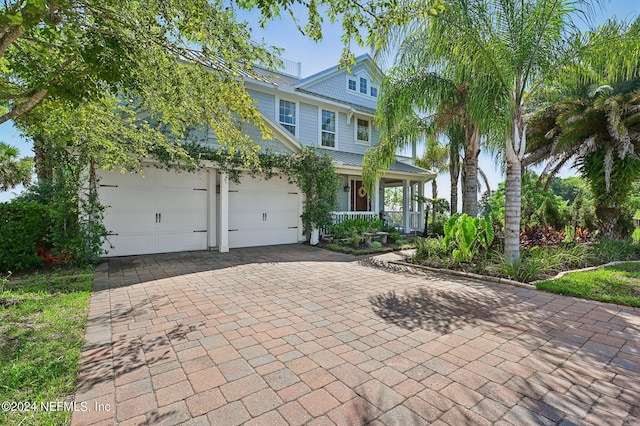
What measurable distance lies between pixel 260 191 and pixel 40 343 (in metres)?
7.51

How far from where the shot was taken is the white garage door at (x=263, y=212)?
986 cm

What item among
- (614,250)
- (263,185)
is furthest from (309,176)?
(614,250)

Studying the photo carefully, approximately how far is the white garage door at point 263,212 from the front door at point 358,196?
4568mm

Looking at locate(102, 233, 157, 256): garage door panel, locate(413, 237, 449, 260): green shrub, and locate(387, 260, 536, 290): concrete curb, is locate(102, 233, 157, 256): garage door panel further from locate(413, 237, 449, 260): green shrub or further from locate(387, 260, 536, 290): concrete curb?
locate(413, 237, 449, 260): green shrub

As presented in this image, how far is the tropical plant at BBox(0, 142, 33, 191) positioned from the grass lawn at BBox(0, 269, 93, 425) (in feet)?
26.4

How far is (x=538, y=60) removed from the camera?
6.11m

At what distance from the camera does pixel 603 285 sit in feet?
17.1

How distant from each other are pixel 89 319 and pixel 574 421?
4.89 metres

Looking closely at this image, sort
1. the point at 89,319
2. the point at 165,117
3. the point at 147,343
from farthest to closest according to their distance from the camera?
1. the point at 165,117
2. the point at 89,319
3. the point at 147,343

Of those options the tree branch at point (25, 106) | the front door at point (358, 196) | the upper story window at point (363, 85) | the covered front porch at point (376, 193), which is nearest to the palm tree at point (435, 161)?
the covered front porch at point (376, 193)

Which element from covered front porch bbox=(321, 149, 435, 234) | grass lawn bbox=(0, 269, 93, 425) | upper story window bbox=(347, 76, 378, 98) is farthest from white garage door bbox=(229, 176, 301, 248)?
upper story window bbox=(347, 76, 378, 98)

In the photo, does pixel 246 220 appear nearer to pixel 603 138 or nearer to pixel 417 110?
pixel 417 110

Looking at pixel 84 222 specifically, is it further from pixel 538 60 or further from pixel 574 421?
pixel 538 60

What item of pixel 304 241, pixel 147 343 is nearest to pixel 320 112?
pixel 304 241
